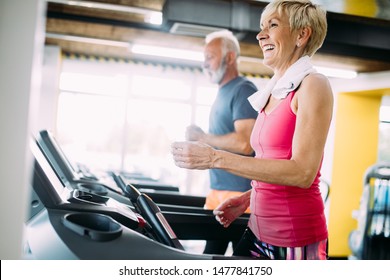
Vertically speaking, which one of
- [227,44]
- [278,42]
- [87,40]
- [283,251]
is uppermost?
[87,40]

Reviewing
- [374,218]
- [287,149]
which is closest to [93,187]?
[287,149]

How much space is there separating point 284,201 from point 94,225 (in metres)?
0.59

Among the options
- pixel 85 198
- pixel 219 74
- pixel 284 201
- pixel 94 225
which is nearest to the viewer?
pixel 94 225

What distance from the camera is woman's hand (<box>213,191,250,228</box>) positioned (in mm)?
1756

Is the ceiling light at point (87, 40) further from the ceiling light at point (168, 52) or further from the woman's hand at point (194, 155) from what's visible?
the woman's hand at point (194, 155)

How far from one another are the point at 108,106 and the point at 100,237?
5.90m

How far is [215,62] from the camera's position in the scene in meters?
2.57

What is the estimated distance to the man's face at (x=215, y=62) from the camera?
8.20 ft

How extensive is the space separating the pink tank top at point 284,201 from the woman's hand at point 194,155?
0.21m

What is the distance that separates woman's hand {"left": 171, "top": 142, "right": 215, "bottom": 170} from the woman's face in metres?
0.42

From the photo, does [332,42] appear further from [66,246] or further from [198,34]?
[66,246]

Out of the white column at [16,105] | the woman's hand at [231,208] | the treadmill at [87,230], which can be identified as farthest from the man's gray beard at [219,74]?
the white column at [16,105]

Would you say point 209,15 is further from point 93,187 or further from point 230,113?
point 93,187
